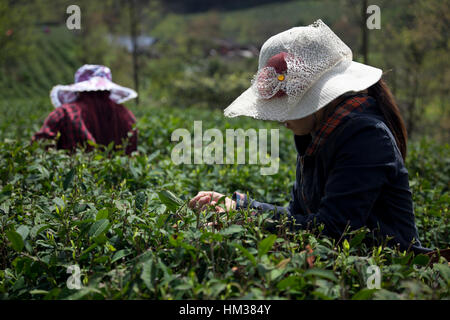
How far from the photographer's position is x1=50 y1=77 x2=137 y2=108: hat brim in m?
3.78

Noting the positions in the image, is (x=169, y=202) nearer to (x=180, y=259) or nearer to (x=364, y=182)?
(x=180, y=259)

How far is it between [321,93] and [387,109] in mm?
376

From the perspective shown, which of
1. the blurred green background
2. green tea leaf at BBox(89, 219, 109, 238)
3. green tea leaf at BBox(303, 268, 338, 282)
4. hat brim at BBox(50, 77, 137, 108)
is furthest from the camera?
the blurred green background

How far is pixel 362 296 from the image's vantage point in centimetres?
108

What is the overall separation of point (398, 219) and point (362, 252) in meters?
0.27

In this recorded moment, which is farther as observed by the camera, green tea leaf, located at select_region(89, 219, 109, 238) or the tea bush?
green tea leaf, located at select_region(89, 219, 109, 238)

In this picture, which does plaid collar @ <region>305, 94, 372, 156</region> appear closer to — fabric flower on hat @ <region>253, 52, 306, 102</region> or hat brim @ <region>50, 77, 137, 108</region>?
fabric flower on hat @ <region>253, 52, 306, 102</region>

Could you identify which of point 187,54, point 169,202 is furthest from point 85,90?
point 187,54

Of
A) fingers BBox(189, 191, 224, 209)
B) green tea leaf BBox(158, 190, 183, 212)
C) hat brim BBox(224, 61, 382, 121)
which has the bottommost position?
fingers BBox(189, 191, 224, 209)

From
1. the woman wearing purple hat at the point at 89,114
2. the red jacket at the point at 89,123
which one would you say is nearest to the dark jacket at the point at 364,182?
the red jacket at the point at 89,123

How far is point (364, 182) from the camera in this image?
4.72ft

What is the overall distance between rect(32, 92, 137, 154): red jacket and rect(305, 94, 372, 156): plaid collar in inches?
86.8

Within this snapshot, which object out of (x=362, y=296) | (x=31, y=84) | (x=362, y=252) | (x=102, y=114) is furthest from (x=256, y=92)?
(x=31, y=84)

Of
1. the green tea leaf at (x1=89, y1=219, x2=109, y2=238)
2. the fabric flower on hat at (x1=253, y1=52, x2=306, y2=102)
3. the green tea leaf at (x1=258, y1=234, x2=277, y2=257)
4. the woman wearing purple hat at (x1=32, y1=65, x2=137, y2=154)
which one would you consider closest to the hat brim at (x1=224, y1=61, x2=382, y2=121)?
the fabric flower on hat at (x1=253, y1=52, x2=306, y2=102)
